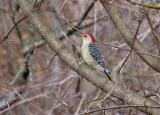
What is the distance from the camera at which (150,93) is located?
202 inches

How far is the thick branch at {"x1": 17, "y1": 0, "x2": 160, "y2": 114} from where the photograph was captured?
4953 millimetres

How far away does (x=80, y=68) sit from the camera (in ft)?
17.0

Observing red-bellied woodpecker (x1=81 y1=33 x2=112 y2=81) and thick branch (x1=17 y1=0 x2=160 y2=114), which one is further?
red-bellied woodpecker (x1=81 y1=33 x2=112 y2=81)

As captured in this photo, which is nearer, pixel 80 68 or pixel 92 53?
pixel 80 68

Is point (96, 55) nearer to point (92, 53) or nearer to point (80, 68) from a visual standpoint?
point (92, 53)

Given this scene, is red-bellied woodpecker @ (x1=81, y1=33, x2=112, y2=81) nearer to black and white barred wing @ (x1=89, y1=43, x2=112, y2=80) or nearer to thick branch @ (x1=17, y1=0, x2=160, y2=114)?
black and white barred wing @ (x1=89, y1=43, x2=112, y2=80)

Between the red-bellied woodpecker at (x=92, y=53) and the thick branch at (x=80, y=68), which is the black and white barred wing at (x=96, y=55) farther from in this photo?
the thick branch at (x=80, y=68)

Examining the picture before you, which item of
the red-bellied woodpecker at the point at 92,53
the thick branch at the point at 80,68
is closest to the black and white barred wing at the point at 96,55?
the red-bellied woodpecker at the point at 92,53

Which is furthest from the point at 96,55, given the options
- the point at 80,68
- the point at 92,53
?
the point at 80,68

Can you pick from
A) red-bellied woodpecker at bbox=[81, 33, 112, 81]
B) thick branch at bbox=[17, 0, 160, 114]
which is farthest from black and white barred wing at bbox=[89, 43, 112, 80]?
thick branch at bbox=[17, 0, 160, 114]

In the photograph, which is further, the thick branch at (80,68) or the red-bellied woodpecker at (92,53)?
the red-bellied woodpecker at (92,53)

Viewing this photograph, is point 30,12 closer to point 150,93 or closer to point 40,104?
point 150,93

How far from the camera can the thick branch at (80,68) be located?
495 cm

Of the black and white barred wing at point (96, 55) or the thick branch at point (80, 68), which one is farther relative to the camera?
the black and white barred wing at point (96, 55)
